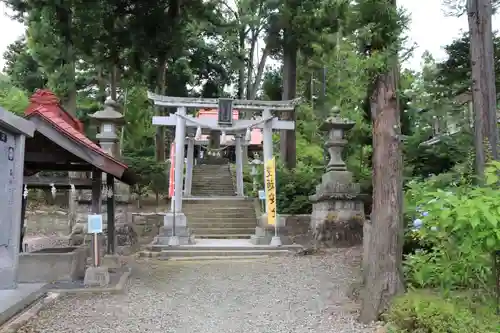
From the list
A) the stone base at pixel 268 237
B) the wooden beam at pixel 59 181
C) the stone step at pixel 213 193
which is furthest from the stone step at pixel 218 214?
the wooden beam at pixel 59 181

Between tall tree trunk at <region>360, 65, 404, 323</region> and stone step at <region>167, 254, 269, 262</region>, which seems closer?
tall tree trunk at <region>360, 65, 404, 323</region>

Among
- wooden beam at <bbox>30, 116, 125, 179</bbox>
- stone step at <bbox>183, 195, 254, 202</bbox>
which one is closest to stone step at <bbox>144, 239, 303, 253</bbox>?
stone step at <bbox>183, 195, 254, 202</bbox>

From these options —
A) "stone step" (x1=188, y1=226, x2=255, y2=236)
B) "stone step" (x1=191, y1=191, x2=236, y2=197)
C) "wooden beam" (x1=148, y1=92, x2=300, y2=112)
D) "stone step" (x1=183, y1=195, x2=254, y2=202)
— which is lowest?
"stone step" (x1=188, y1=226, x2=255, y2=236)

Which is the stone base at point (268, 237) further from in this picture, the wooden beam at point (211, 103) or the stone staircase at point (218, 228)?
the wooden beam at point (211, 103)

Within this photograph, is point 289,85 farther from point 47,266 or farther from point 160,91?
point 47,266

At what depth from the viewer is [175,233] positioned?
42.4ft

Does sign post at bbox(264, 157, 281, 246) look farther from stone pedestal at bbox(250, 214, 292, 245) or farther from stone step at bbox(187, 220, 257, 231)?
stone step at bbox(187, 220, 257, 231)

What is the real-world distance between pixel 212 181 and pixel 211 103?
29.0 ft

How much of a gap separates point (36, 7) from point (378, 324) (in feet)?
45.4

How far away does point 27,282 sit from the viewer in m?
7.45

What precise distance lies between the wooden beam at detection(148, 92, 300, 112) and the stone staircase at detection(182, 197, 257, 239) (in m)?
3.84

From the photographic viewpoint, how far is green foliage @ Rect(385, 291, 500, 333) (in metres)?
3.89

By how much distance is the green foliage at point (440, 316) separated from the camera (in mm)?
3895

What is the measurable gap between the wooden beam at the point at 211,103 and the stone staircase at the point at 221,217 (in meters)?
3.84
